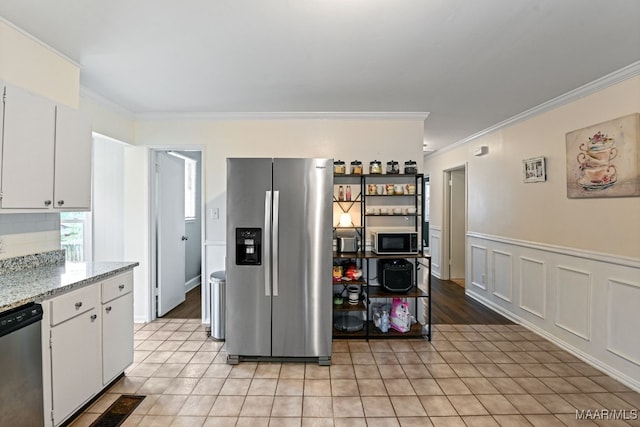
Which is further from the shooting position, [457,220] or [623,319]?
[457,220]

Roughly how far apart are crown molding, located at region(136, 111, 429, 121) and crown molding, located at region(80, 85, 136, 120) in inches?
5.2

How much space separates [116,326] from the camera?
2340 mm

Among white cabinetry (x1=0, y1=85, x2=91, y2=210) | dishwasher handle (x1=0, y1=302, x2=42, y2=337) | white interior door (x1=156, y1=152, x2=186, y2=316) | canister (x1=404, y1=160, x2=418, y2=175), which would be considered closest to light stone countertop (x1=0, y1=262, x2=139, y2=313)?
dishwasher handle (x1=0, y1=302, x2=42, y2=337)

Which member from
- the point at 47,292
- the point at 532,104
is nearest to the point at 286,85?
the point at 47,292

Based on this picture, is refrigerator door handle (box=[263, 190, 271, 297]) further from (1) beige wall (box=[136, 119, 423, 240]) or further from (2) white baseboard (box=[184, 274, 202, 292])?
(2) white baseboard (box=[184, 274, 202, 292])

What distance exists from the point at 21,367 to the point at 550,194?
171 inches

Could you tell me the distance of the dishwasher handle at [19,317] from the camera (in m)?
1.47

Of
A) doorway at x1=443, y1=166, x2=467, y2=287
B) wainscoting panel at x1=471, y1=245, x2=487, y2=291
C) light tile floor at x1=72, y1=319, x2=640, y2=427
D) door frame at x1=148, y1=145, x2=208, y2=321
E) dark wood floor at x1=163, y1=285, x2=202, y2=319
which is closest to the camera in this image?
light tile floor at x1=72, y1=319, x2=640, y2=427

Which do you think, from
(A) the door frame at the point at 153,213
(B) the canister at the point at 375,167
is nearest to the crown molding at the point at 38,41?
(A) the door frame at the point at 153,213

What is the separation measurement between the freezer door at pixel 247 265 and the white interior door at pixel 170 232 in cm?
162

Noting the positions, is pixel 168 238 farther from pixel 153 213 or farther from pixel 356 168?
pixel 356 168

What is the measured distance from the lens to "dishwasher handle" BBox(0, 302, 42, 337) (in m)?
1.47

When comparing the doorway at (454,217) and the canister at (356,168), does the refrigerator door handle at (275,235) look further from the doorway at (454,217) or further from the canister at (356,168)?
the doorway at (454,217)

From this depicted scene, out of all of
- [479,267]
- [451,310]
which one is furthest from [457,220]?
[451,310]
